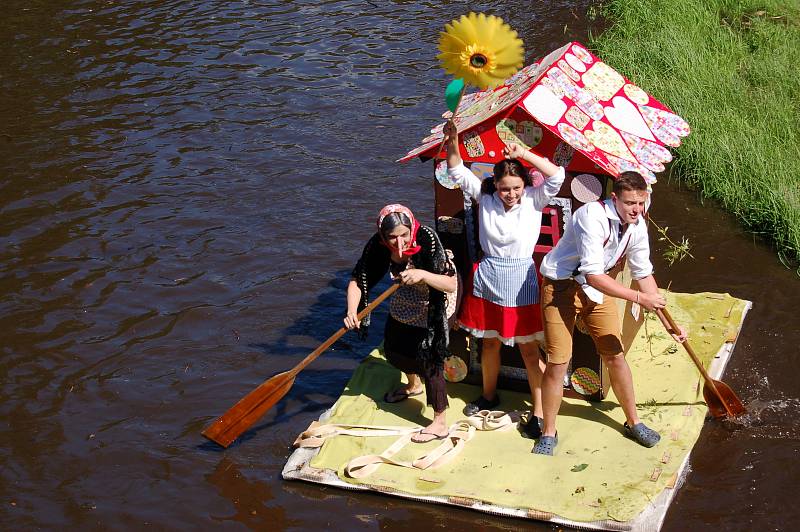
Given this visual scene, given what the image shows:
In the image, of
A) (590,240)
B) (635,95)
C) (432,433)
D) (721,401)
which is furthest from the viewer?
(635,95)

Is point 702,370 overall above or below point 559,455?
above

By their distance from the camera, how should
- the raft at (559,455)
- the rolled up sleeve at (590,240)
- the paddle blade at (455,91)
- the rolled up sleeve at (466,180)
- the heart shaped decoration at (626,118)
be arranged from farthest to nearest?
1. the heart shaped decoration at (626,118)
2. the rolled up sleeve at (466,180)
3. the paddle blade at (455,91)
4. the raft at (559,455)
5. the rolled up sleeve at (590,240)

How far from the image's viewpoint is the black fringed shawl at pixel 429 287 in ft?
19.2

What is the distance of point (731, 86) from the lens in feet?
34.8

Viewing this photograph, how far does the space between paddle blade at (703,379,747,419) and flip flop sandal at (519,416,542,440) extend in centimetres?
114

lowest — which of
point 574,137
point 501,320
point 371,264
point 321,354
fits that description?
point 321,354

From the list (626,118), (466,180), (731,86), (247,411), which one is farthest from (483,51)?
(731,86)

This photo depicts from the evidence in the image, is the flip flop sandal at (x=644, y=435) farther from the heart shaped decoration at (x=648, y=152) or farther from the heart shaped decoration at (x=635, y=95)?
the heart shaped decoration at (x=635, y=95)

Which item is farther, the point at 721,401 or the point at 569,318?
the point at 721,401

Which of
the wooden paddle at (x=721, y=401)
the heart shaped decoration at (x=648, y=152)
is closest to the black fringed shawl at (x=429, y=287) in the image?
the heart shaped decoration at (x=648, y=152)

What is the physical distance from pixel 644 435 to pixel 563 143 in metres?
1.80

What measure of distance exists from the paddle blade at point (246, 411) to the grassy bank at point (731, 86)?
183 inches

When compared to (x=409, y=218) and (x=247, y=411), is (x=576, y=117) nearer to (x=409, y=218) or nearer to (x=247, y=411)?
(x=409, y=218)

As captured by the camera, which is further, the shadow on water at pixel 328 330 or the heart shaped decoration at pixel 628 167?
the shadow on water at pixel 328 330
